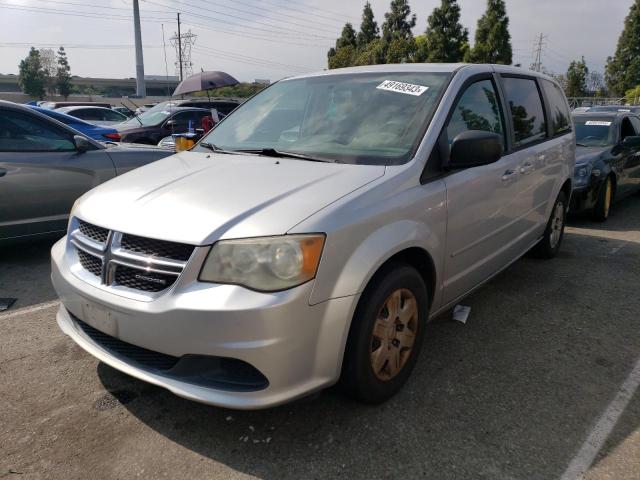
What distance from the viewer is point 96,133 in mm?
10258

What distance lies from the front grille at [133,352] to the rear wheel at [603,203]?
654cm

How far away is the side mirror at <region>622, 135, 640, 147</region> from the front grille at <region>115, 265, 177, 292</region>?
7647 millimetres

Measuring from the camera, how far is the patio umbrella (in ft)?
43.2

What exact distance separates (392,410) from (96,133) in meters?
9.49

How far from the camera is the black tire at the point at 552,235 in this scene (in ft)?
16.2

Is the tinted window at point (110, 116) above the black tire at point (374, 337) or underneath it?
above

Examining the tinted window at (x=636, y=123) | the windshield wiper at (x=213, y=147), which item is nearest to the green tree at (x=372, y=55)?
the tinted window at (x=636, y=123)

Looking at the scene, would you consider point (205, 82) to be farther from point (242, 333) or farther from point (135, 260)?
point (242, 333)

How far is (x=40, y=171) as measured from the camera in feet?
15.9

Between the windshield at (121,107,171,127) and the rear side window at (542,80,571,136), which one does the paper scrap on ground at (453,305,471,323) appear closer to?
the rear side window at (542,80,571,136)

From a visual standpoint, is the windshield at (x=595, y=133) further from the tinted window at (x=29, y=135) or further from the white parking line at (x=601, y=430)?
the tinted window at (x=29, y=135)

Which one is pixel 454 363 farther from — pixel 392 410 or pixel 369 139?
pixel 369 139

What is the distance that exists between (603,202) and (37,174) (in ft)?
22.6

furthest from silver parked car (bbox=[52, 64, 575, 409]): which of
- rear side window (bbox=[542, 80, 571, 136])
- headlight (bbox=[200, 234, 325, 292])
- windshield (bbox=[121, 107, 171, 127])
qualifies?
windshield (bbox=[121, 107, 171, 127])
